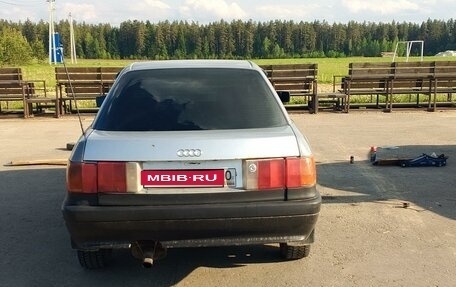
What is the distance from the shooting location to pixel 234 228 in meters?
3.36

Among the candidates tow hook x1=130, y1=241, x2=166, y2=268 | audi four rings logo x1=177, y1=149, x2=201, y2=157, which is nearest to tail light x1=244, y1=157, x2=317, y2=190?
audi four rings logo x1=177, y1=149, x2=201, y2=157

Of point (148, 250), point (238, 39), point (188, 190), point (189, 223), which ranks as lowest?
point (148, 250)

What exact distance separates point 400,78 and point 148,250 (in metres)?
13.2

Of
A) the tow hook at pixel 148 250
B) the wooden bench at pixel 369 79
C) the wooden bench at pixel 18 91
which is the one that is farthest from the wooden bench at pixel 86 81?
the tow hook at pixel 148 250

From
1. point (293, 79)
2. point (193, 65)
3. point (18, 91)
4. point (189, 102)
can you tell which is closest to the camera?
point (189, 102)

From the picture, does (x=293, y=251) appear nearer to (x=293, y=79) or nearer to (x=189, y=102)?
(x=189, y=102)

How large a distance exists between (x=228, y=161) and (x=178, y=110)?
727 mm

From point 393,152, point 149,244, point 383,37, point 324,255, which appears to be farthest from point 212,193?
point 383,37

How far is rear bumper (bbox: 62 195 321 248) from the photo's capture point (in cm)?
330

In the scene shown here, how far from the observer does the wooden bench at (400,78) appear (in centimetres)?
1506

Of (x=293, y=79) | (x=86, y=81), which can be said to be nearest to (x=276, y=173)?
(x=293, y=79)

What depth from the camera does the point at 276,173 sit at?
3.37 meters

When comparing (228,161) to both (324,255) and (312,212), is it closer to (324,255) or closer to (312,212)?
(312,212)

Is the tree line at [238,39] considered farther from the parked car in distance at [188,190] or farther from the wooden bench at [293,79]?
the parked car in distance at [188,190]
